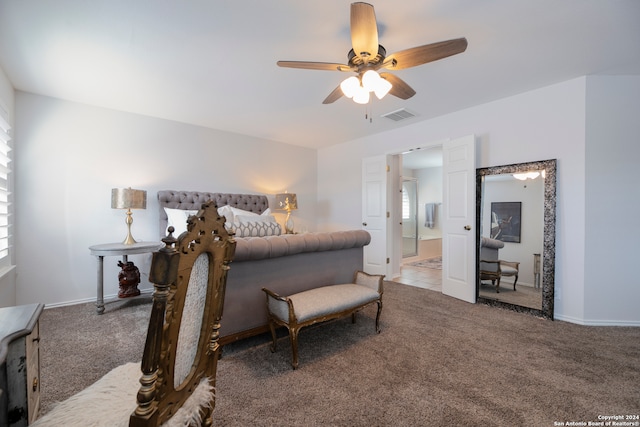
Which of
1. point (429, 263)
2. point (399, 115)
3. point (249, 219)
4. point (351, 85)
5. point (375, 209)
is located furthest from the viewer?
point (429, 263)

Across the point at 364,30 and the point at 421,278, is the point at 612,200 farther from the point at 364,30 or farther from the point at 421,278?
the point at 364,30

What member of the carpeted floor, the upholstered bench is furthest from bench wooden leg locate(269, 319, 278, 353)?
the carpeted floor

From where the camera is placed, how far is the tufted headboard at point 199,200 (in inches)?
149

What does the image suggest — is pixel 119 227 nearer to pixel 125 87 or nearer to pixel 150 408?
pixel 125 87

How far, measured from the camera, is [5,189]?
258 centimetres

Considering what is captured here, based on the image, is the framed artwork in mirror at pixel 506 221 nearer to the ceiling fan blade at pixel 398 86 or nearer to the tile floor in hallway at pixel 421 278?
the tile floor in hallway at pixel 421 278

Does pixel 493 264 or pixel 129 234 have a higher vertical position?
pixel 129 234

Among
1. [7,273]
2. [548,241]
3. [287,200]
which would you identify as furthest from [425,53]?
[7,273]

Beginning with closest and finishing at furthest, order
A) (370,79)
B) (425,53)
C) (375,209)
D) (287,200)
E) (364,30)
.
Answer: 1. (364,30)
2. (425,53)
3. (370,79)
4. (375,209)
5. (287,200)

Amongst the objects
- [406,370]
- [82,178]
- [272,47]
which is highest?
[272,47]

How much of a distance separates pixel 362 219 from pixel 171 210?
3185 millimetres

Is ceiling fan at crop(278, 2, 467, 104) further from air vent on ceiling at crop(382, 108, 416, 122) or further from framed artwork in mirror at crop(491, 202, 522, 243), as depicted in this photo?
framed artwork in mirror at crop(491, 202, 522, 243)

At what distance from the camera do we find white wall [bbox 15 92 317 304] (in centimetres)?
303

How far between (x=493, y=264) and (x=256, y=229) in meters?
3.13
